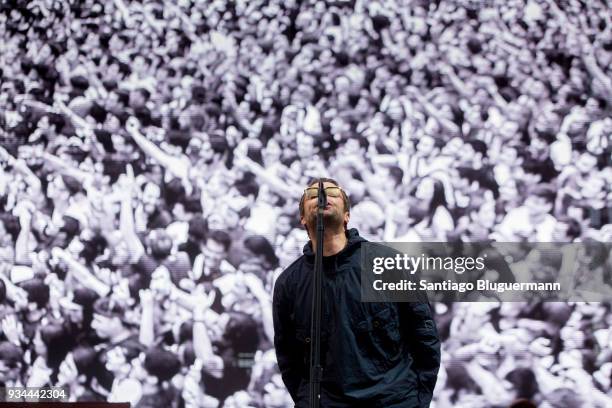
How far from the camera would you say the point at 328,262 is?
7.27 feet

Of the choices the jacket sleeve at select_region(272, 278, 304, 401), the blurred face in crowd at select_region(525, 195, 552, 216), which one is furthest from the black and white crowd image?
the jacket sleeve at select_region(272, 278, 304, 401)

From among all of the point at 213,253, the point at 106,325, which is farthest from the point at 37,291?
the point at 213,253

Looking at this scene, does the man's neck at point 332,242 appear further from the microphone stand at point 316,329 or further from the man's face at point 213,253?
the man's face at point 213,253

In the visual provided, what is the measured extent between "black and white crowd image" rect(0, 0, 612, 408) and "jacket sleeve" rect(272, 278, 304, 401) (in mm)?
1010

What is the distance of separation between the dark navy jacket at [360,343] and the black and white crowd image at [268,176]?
1088mm

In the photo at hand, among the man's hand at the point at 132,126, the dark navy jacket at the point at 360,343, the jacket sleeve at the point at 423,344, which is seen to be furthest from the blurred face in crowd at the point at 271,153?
the jacket sleeve at the point at 423,344

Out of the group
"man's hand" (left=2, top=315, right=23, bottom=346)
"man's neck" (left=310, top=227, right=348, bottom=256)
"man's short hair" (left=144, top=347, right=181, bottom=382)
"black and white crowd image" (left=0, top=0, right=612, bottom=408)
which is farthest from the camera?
"man's hand" (left=2, top=315, right=23, bottom=346)

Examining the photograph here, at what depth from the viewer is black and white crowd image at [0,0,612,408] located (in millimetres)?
3250

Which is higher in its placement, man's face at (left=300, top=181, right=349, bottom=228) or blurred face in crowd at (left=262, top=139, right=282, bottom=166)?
blurred face in crowd at (left=262, top=139, right=282, bottom=166)

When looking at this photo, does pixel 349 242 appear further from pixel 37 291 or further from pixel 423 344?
pixel 37 291

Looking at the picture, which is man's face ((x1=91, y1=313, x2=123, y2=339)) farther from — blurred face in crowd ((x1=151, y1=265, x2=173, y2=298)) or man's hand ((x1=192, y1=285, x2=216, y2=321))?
man's hand ((x1=192, y1=285, x2=216, y2=321))

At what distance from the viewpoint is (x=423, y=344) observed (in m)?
2.18

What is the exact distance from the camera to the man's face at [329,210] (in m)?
2.12

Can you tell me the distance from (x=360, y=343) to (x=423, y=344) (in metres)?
0.16
